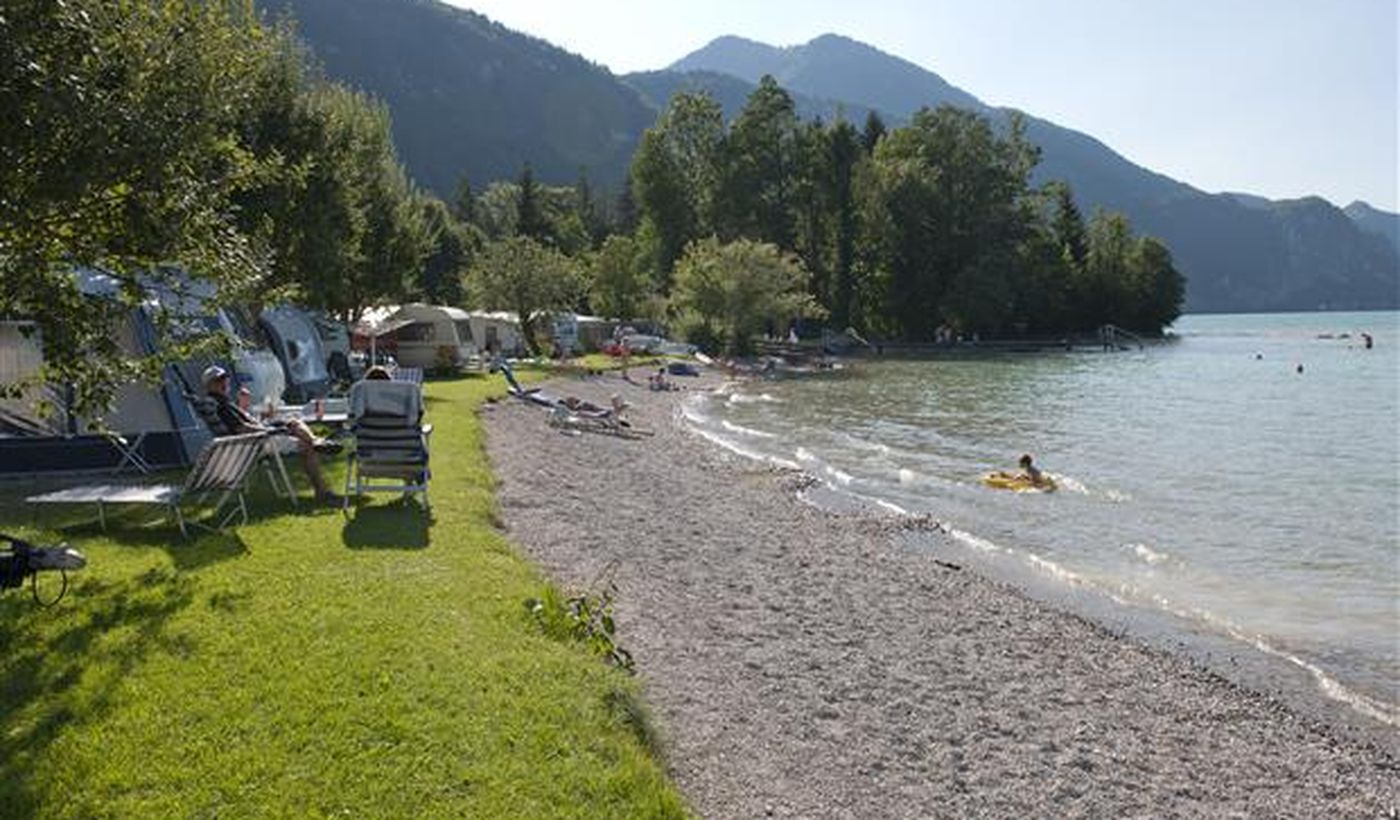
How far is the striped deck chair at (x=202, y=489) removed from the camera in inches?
346

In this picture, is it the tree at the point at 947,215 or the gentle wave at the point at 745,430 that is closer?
the gentle wave at the point at 745,430

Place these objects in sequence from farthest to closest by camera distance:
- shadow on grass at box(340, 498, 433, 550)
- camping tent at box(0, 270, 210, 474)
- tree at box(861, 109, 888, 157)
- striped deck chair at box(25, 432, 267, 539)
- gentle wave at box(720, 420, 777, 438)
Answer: tree at box(861, 109, 888, 157) < gentle wave at box(720, 420, 777, 438) < camping tent at box(0, 270, 210, 474) < shadow on grass at box(340, 498, 433, 550) < striped deck chair at box(25, 432, 267, 539)

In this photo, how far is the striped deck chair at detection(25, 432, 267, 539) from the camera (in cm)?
878

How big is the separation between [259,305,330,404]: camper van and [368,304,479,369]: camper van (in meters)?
13.8

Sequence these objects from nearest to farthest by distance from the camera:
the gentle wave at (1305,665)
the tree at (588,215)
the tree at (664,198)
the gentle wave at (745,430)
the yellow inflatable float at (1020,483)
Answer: the gentle wave at (1305,665) → the yellow inflatable float at (1020,483) → the gentle wave at (745,430) → the tree at (664,198) → the tree at (588,215)

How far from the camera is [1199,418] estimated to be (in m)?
35.2

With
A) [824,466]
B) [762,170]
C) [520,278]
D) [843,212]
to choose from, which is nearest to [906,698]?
[824,466]

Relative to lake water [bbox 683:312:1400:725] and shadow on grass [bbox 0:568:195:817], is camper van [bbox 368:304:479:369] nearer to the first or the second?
lake water [bbox 683:312:1400:725]

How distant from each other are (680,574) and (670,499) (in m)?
5.15

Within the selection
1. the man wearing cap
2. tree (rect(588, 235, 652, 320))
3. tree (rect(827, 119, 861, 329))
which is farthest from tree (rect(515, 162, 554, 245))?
the man wearing cap

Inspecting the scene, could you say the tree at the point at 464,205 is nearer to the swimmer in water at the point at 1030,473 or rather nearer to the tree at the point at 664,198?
the tree at the point at 664,198

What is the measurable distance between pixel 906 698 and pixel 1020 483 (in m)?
13.2

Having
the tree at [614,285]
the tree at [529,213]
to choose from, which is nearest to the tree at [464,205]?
the tree at [529,213]

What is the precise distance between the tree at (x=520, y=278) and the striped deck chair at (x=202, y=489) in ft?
131
